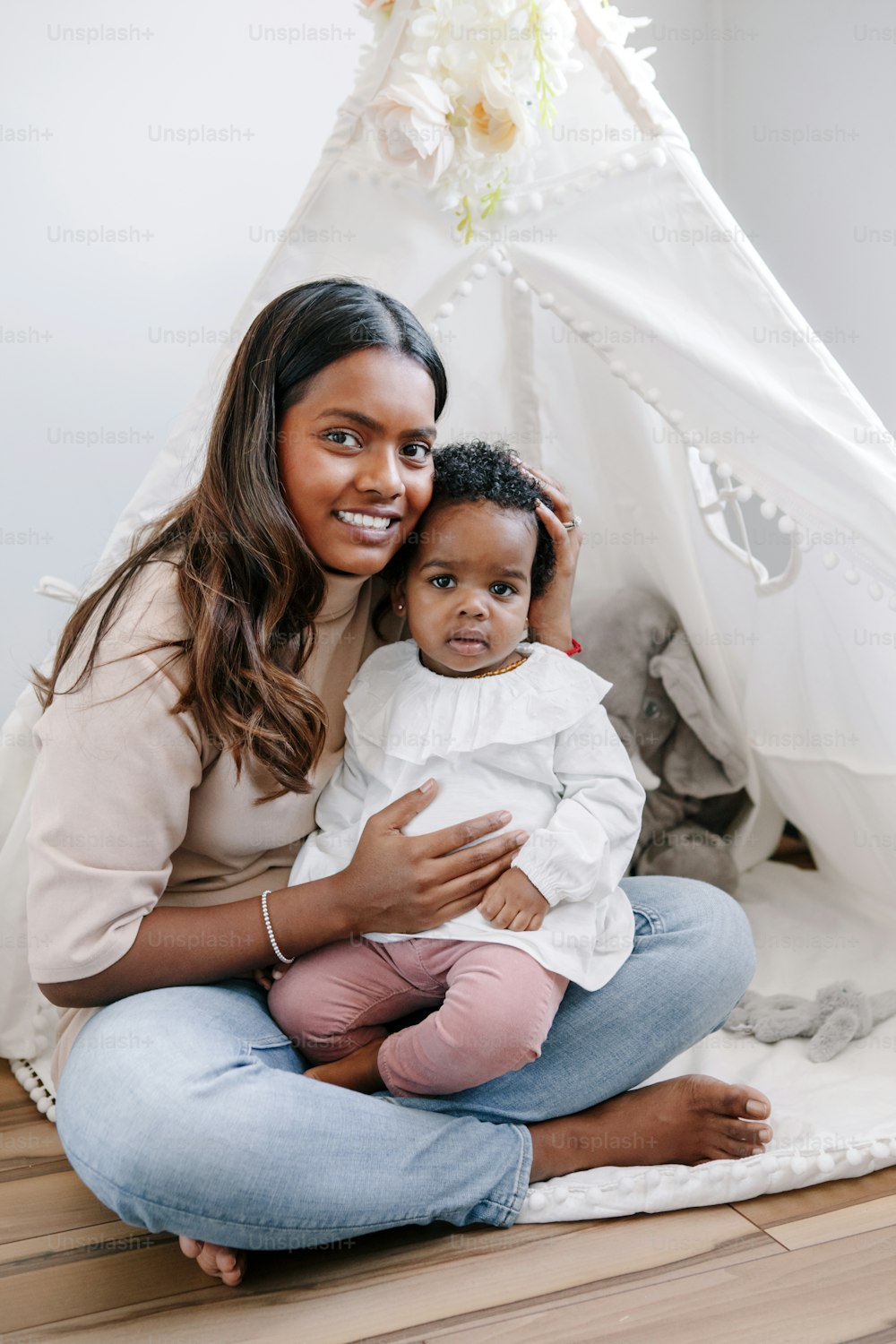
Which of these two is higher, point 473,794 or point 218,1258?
point 473,794

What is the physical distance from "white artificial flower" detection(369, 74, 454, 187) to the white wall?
2.30ft

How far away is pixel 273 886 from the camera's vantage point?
1.43m

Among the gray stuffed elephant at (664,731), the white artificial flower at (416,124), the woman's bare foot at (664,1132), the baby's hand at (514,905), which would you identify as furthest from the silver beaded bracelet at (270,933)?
the white artificial flower at (416,124)

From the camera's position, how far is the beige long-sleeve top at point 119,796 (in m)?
1.22

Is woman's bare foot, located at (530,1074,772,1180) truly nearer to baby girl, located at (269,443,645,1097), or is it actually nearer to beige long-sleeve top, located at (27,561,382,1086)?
baby girl, located at (269,443,645,1097)

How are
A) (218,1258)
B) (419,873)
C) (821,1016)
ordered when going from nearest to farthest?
(218,1258), (419,873), (821,1016)

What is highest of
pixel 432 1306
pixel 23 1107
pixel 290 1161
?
pixel 290 1161

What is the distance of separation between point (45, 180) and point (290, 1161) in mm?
1640

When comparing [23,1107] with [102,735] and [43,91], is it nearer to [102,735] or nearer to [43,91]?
[102,735]

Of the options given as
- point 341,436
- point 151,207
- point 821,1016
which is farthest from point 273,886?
point 151,207

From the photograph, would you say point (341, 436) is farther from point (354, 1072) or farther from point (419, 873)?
point (354, 1072)

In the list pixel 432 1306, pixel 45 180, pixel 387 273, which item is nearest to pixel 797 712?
pixel 387 273

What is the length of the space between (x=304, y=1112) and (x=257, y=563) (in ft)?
1.86

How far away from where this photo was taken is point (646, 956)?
4.60 ft
